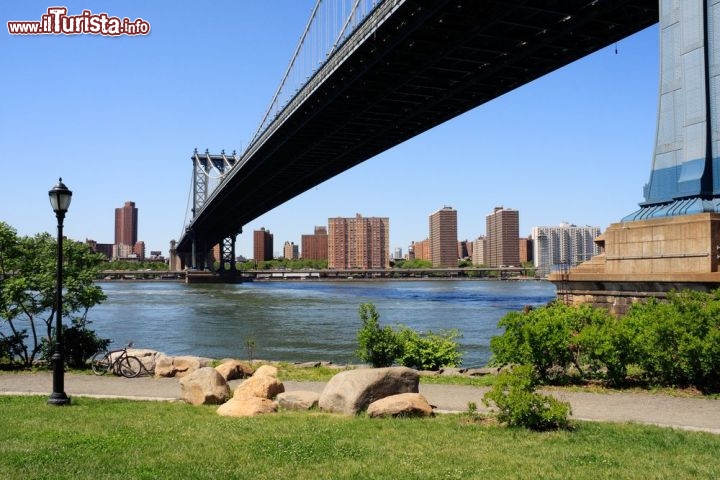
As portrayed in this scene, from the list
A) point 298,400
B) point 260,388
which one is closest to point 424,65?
point 260,388

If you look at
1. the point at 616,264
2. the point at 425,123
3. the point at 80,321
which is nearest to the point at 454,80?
the point at 425,123

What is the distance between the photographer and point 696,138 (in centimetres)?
Result: 1425

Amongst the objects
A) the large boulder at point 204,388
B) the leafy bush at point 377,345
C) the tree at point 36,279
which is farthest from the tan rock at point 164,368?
the leafy bush at point 377,345

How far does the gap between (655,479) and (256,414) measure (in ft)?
16.6

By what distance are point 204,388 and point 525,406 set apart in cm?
494

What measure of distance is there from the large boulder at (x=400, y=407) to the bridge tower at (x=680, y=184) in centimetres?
788

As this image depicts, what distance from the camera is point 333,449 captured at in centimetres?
637

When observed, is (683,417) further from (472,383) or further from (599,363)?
(472,383)

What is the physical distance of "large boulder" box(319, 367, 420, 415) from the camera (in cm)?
845

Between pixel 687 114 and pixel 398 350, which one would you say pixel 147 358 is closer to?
pixel 398 350

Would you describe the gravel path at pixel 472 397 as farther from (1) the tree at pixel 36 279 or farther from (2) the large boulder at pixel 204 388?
(1) the tree at pixel 36 279

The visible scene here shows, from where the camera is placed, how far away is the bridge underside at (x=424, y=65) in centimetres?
2711

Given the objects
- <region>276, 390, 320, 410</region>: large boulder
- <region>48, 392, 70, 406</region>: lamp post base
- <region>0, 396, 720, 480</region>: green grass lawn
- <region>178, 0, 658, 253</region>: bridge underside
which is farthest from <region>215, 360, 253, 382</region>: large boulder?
<region>178, 0, 658, 253</region>: bridge underside

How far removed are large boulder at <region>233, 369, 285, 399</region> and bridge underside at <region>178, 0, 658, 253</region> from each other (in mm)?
20638
